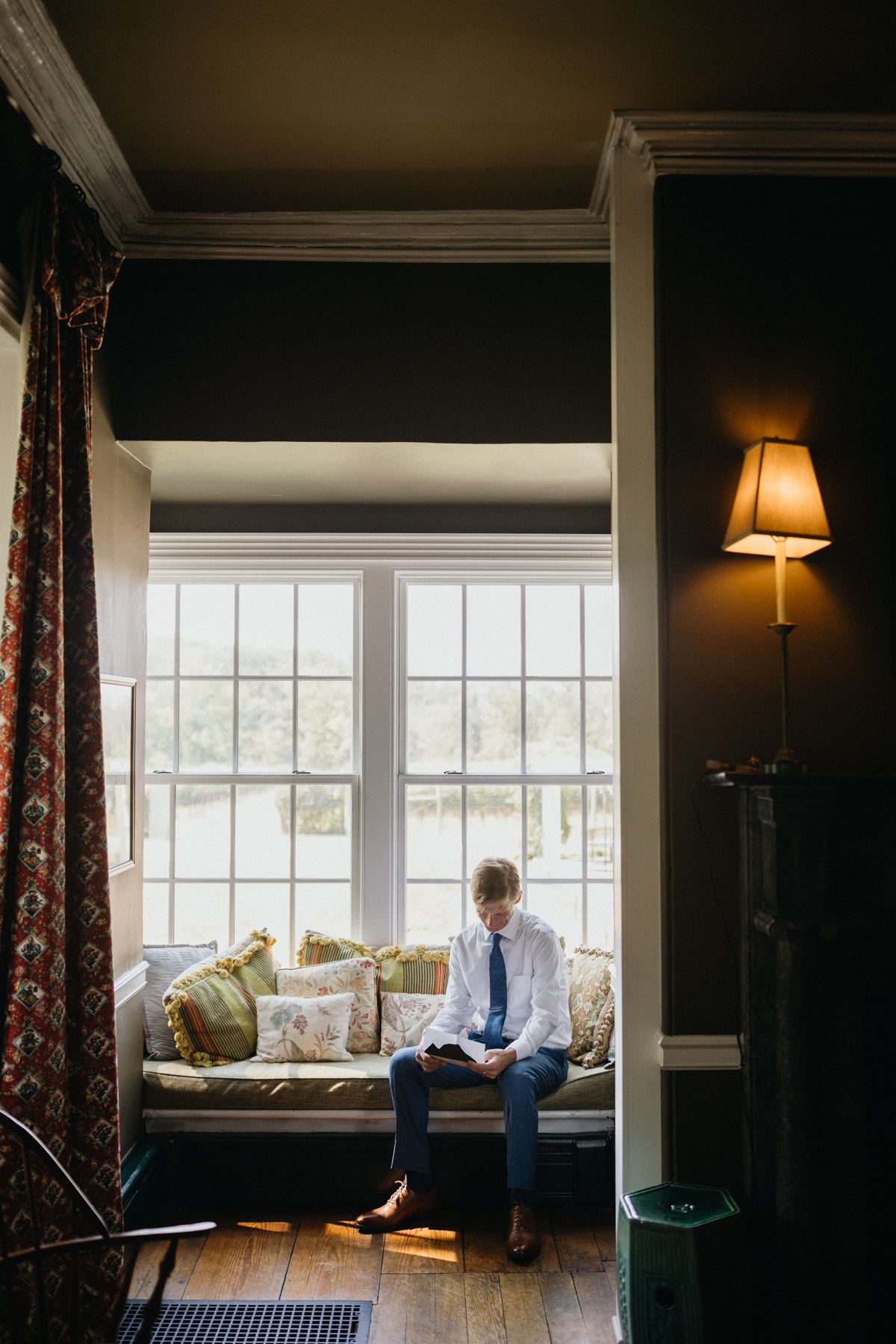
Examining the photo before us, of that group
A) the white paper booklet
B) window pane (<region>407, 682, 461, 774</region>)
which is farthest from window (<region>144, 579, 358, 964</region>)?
the white paper booklet

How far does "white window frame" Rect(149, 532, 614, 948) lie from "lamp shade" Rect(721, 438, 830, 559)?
157 centimetres

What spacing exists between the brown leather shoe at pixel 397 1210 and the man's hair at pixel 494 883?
948 mm

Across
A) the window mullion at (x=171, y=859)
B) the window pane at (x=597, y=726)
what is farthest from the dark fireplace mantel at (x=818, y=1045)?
the window mullion at (x=171, y=859)

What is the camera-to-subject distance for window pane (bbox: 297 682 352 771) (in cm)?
396

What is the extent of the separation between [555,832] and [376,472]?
168 cm

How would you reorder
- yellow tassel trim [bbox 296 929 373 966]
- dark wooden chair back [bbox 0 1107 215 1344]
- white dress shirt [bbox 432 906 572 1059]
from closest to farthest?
dark wooden chair back [bbox 0 1107 215 1344], white dress shirt [bbox 432 906 572 1059], yellow tassel trim [bbox 296 929 373 966]

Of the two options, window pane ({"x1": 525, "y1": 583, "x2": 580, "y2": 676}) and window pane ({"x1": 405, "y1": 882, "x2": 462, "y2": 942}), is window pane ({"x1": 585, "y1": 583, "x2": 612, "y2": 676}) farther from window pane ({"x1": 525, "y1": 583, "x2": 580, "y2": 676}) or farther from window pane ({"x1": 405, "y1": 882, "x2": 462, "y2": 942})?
window pane ({"x1": 405, "y1": 882, "x2": 462, "y2": 942})

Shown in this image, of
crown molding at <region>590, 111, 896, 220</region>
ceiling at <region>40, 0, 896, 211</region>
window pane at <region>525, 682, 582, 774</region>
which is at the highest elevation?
ceiling at <region>40, 0, 896, 211</region>

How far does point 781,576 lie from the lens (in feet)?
7.54

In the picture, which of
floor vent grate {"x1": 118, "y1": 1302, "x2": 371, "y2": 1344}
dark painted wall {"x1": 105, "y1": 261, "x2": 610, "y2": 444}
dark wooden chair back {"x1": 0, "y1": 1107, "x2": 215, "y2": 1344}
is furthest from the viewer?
dark painted wall {"x1": 105, "y1": 261, "x2": 610, "y2": 444}

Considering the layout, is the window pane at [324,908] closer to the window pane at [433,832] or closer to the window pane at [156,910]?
the window pane at [433,832]

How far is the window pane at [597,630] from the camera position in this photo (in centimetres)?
400

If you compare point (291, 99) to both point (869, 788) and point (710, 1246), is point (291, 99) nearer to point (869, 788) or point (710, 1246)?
point (869, 788)

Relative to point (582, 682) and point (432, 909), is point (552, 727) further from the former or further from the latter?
point (432, 909)
